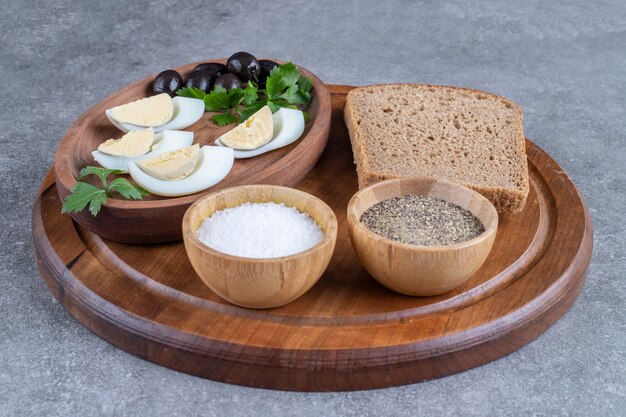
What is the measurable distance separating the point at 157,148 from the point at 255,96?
58 centimetres

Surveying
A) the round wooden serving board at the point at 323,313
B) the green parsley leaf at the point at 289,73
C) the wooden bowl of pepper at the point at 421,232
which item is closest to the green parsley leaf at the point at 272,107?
the green parsley leaf at the point at 289,73

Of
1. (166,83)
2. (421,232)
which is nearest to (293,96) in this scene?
(166,83)

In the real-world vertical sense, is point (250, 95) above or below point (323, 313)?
above

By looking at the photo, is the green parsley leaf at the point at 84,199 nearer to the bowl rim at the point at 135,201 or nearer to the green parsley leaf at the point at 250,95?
the bowl rim at the point at 135,201

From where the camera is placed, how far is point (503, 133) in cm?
387

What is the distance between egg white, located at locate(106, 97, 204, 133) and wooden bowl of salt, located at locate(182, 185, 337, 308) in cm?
86

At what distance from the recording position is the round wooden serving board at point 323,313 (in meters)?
2.89

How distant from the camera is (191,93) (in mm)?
4070

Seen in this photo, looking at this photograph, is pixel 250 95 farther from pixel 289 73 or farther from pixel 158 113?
pixel 158 113

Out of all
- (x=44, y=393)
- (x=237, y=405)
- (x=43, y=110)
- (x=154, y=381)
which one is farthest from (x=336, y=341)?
(x=43, y=110)

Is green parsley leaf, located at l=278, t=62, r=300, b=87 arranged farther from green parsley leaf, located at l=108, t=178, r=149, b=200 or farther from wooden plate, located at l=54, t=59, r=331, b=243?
green parsley leaf, located at l=108, t=178, r=149, b=200

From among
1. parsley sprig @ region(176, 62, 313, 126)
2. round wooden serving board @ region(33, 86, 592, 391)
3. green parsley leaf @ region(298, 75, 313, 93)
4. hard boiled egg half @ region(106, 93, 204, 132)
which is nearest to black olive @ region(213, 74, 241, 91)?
parsley sprig @ region(176, 62, 313, 126)

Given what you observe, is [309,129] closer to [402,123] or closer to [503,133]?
[402,123]

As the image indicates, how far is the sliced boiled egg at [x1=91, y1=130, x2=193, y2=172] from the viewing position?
3.57 meters
